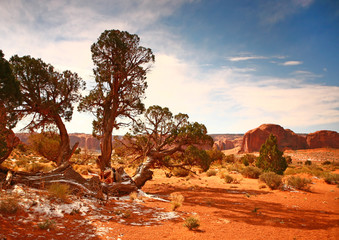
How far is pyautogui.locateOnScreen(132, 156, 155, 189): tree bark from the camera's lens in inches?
515

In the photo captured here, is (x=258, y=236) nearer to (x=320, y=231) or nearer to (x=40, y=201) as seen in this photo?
(x=320, y=231)

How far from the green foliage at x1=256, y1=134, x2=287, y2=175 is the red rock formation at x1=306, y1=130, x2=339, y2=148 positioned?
8581 centimetres

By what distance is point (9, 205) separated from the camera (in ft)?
17.7

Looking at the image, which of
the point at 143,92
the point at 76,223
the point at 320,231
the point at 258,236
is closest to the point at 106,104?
the point at 143,92

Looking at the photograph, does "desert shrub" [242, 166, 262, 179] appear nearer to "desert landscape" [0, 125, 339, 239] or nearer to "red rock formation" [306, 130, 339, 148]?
"desert landscape" [0, 125, 339, 239]

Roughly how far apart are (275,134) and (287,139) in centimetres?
593

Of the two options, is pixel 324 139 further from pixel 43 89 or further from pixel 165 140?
pixel 43 89

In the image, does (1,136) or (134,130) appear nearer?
(1,136)

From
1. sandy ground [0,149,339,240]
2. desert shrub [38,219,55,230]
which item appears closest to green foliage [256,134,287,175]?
sandy ground [0,149,339,240]

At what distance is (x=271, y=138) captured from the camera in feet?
69.6

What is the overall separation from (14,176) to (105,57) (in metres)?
8.14

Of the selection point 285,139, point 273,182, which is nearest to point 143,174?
point 273,182

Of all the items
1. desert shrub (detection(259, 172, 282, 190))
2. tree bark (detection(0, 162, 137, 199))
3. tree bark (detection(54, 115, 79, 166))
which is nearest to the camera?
tree bark (detection(0, 162, 137, 199))

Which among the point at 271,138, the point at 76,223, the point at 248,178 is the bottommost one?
the point at 248,178
